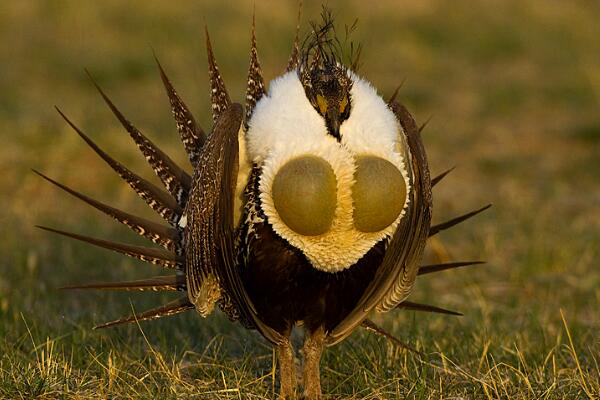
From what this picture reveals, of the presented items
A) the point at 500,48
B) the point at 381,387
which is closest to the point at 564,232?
the point at 381,387

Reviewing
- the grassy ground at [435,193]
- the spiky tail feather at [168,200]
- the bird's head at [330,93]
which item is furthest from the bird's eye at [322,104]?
the grassy ground at [435,193]

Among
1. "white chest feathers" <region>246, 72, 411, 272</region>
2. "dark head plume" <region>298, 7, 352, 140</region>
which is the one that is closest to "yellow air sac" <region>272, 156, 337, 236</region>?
"white chest feathers" <region>246, 72, 411, 272</region>

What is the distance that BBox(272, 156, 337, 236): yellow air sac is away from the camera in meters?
2.25

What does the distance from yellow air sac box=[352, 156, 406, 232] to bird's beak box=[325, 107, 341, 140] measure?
77mm

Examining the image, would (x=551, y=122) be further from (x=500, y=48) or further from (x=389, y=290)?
(x=389, y=290)

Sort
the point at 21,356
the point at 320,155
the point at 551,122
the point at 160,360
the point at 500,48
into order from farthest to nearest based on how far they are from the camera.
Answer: the point at 500,48
the point at 551,122
the point at 21,356
the point at 160,360
the point at 320,155

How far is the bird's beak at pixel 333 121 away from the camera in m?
2.31

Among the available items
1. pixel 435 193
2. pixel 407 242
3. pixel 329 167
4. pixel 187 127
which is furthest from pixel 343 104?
pixel 435 193

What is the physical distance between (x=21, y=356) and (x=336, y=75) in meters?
1.15

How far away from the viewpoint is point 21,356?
2826 mm

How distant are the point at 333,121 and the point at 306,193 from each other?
0.18 m

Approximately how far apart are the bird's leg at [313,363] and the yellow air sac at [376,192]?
0.45m

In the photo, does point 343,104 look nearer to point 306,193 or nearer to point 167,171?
point 306,193

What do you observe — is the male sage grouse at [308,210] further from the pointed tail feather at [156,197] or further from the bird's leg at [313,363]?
the pointed tail feather at [156,197]
